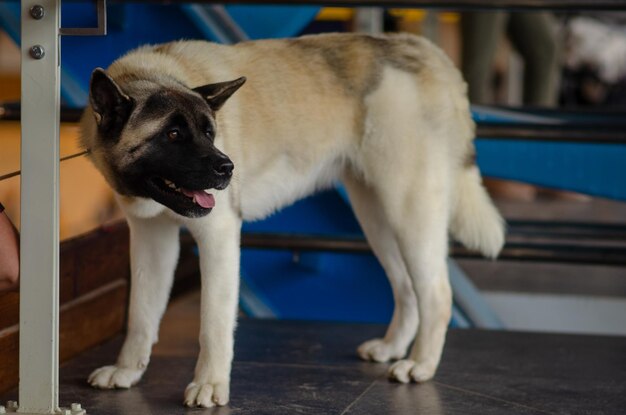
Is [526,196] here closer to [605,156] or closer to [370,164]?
[605,156]

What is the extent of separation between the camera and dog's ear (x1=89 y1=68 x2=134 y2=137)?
103 inches

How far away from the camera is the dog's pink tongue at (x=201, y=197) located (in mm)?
2748

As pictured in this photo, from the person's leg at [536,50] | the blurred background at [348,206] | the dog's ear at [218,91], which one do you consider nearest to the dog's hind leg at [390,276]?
the blurred background at [348,206]

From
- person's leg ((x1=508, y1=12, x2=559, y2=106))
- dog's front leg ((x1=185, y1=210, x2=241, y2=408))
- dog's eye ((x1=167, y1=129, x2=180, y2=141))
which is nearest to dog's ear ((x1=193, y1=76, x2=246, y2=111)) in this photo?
dog's eye ((x1=167, y1=129, x2=180, y2=141))

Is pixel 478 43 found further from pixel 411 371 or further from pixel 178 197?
pixel 178 197

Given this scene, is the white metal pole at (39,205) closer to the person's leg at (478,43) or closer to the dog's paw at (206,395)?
the dog's paw at (206,395)

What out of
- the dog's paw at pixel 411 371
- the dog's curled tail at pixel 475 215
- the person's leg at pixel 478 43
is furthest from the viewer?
the person's leg at pixel 478 43

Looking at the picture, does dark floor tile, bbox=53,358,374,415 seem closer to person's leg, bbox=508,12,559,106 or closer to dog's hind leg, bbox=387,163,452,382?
dog's hind leg, bbox=387,163,452,382

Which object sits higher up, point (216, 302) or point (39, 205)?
point (39, 205)

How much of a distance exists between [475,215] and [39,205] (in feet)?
4.71

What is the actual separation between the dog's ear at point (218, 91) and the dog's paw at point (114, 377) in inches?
32.9

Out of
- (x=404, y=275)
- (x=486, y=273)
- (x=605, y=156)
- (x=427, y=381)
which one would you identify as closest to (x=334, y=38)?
(x=404, y=275)

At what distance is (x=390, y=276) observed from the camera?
3.58 metres

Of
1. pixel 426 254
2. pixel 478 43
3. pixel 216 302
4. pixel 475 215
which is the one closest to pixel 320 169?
pixel 426 254
